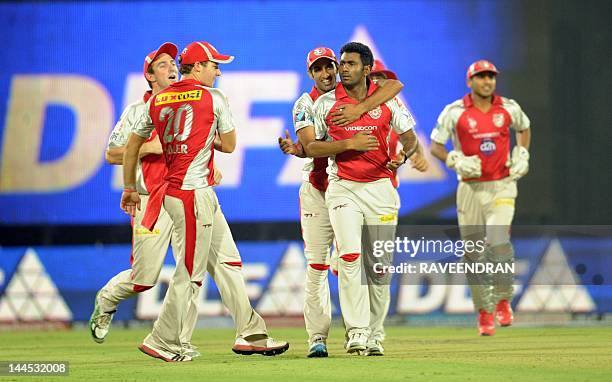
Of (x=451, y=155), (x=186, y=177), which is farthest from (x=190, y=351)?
(x=451, y=155)

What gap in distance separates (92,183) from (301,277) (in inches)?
101

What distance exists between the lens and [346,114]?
343 inches

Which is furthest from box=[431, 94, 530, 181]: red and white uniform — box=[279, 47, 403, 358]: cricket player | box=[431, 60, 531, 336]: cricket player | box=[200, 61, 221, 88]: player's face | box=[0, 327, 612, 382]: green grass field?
box=[200, 61, 221, 88]: player's face

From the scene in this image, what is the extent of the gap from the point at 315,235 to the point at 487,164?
127 inches

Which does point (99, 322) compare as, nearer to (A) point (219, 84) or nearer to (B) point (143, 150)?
(B) point (143, 150)

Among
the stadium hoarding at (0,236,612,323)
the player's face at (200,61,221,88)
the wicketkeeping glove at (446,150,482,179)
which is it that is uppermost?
the player's face at (200,61,221,88)

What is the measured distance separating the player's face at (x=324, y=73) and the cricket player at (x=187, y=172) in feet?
2.62

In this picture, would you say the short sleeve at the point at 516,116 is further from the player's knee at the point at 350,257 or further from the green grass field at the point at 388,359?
the player's knee at the point at 350,257

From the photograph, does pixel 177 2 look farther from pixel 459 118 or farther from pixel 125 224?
pixel 459 118

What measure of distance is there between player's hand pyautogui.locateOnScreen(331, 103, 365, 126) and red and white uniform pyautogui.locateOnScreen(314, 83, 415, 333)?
30 millimetres

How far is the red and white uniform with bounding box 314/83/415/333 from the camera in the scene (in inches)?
341

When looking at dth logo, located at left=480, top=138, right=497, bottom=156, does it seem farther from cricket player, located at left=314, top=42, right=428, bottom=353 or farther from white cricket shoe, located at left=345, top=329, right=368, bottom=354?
white cricket shoe, located at left=345, top=329, right=368, bottom=354

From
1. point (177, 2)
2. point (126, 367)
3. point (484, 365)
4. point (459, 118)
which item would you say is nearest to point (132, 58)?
point (177, 2)

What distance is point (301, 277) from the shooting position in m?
13.8
